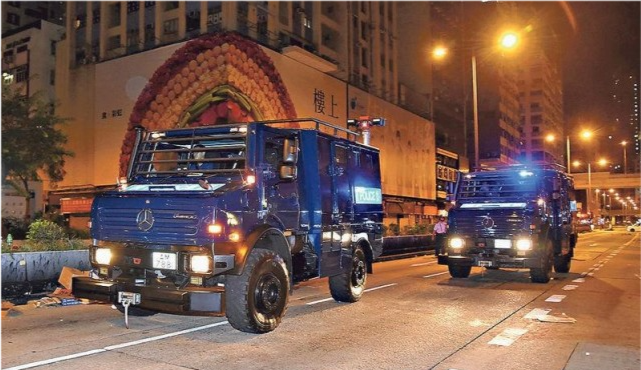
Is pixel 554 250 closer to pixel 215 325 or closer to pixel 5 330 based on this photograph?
pixel 215 325

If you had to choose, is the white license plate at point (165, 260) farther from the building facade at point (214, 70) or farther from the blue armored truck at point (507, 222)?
the building facade at point (214, 70)

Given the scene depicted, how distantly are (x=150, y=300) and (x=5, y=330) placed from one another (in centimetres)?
245

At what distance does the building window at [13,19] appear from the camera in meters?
79.6

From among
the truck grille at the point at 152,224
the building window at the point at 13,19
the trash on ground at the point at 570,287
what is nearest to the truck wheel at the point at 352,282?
the truck grille at the point at 152,224

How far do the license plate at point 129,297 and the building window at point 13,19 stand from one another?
291 feet

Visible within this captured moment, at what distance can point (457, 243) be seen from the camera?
Answer: 1312 cm

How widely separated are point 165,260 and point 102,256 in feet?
3.76

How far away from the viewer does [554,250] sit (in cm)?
1423

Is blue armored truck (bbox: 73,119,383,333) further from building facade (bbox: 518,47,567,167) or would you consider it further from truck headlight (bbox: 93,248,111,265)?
building facade (bbox: 518,47,567,167)

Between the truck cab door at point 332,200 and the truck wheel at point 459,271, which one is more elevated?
the truck cab door at point 332,200

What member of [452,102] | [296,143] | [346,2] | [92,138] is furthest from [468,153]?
[296,143]

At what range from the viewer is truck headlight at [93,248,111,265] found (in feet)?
23.5

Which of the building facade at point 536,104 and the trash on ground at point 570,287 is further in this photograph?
the building facade at point 536,104

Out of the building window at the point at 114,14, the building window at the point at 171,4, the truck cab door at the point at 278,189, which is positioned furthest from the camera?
the building window at the point at 114,14
